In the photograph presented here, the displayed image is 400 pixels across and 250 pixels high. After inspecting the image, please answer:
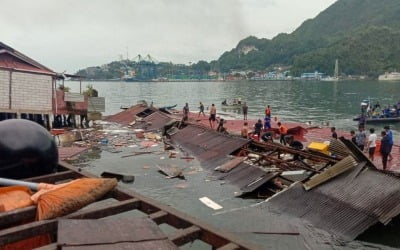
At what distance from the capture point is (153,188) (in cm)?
1764

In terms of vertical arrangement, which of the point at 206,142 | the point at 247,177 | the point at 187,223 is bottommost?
the point at 247,177

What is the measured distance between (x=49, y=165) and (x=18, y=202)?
2.26 meters

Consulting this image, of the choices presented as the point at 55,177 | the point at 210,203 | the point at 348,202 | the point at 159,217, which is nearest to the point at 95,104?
the point at 210,203

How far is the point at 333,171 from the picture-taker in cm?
1387

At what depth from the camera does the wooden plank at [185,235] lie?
4371 millimetres

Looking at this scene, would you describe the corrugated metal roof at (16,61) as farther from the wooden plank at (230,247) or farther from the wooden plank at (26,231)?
the wooden plank at (230,247)

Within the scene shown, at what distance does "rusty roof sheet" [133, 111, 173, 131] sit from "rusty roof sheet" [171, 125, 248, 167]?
604 cm

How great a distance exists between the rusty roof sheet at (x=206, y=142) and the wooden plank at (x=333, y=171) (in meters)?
7.44

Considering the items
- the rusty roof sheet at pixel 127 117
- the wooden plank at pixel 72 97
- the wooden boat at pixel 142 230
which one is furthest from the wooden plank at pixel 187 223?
the rusty roof sheet at pixel 127 117

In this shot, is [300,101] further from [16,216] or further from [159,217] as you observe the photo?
[16,216]

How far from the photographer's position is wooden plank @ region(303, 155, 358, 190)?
1375cm

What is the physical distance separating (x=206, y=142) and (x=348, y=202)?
44.3 feet

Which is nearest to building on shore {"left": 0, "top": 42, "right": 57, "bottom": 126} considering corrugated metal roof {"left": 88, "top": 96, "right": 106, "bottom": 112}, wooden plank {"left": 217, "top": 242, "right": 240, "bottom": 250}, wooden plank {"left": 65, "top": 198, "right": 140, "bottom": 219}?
corrugated metal roof {"left": 88, "top": 96, "right": 106, "bottom": 112}

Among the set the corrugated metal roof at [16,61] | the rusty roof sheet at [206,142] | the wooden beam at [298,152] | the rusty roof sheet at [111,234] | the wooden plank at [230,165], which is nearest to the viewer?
the rusty roof sheet at [111,234]
